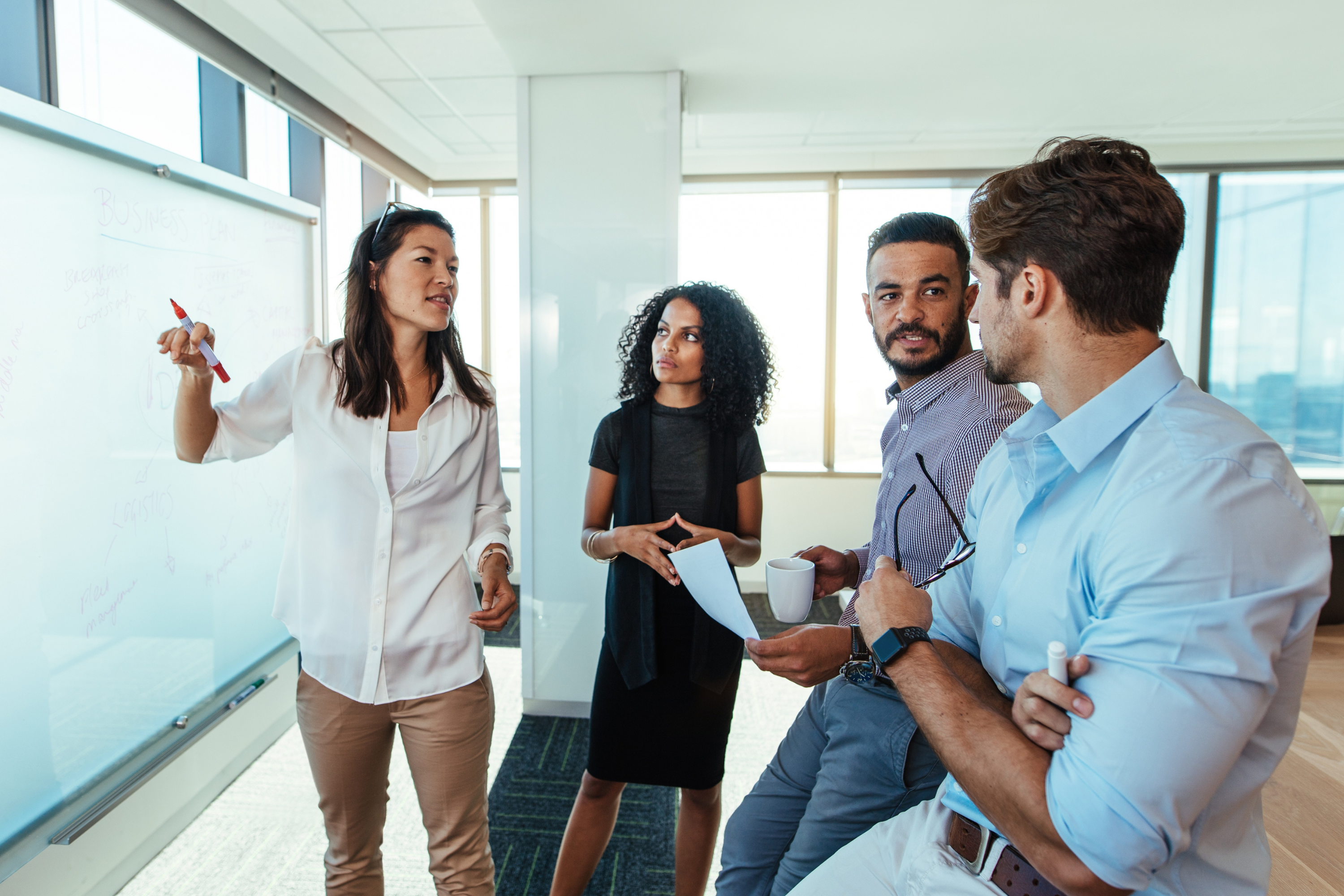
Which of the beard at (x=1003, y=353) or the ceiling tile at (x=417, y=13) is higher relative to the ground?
the ceiling tile at (x=417, y=13)

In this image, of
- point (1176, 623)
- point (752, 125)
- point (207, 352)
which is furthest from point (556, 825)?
point (752, 125)

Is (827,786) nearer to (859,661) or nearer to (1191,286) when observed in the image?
(859,661)

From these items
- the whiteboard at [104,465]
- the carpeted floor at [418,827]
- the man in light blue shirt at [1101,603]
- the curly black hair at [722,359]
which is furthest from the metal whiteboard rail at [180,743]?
the man in light blue shirt at [1101,603]

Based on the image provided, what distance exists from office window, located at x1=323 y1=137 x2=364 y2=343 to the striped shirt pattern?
8.77ft

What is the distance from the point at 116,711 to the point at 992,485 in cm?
223

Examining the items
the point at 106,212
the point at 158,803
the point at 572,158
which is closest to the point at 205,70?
the point at 106,212

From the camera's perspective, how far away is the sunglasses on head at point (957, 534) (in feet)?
3.24

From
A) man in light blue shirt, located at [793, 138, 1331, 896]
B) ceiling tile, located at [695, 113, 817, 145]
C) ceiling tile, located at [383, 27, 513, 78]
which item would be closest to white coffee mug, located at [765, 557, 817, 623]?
man in light blue shirt, located at [793, 138, 1331, 896]

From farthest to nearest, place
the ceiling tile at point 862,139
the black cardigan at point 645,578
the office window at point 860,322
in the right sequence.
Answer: the office window at point 860,322 < the ceiling tile at point 862,139 < the black cardigan at point 645,578

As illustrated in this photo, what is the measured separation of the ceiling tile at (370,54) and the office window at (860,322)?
287cm

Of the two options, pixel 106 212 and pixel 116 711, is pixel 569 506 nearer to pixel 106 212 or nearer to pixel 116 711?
pixel 116 711

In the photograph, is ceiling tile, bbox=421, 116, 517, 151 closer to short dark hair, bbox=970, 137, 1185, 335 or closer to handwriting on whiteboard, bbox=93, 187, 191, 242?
handwriting on whiteboard, bbox=93, 187, 191, 242

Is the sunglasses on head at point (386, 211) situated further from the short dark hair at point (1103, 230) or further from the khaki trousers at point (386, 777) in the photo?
the short dark hair at point (1103, 230)

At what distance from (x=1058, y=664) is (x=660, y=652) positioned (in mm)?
1125
